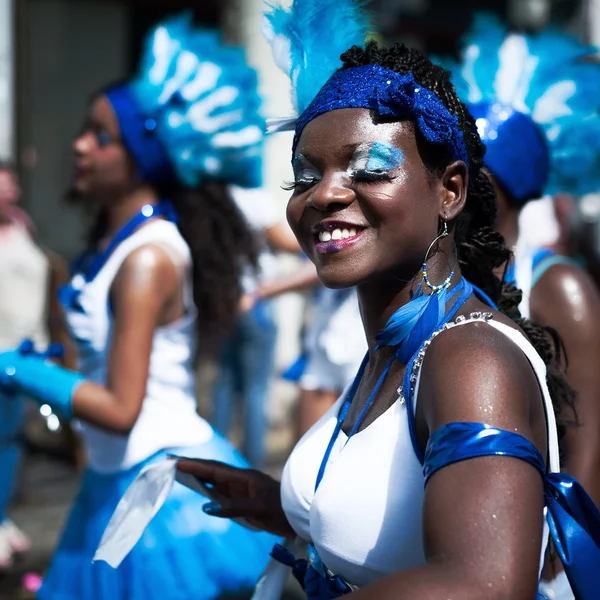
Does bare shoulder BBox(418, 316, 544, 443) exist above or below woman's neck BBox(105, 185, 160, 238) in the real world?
above

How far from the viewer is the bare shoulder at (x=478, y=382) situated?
135 centimetres

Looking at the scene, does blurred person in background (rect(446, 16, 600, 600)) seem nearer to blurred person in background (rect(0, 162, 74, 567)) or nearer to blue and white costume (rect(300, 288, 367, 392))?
blue and white costume (rect(300, 288, 367, 392))

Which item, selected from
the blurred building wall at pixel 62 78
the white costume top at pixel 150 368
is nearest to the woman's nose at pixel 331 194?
the white costume top at pixel 150 368

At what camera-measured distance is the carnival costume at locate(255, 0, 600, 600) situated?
1.50 meters

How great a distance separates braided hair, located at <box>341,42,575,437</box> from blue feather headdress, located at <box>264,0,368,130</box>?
0.66ft

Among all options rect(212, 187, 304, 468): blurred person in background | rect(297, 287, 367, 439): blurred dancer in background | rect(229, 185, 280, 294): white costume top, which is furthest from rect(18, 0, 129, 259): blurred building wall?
rect(297, 287, 367, 439): blurred dancer in background

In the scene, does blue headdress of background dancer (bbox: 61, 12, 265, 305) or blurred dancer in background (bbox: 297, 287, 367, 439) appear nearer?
blue headdress of background dancer (bbox: 61, 12, 265, 305)

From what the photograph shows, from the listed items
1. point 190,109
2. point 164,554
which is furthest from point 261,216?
point 164,554

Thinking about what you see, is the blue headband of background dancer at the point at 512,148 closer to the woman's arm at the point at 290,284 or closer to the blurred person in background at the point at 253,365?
the woman's arm at the point at 290,284

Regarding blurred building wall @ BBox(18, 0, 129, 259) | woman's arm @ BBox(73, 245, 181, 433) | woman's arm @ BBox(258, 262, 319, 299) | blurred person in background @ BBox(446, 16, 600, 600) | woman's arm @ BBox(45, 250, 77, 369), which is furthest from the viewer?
blurred building wall @ BBox(18, 0, 129, 259)

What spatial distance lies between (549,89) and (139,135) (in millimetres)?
1367

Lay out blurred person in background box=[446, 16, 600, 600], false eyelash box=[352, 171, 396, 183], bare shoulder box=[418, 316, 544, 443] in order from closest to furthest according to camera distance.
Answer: bare shoulder box=[418, 316, 544, 443]
false eyelash box=[352, 171, 396, 183]
blurred person in background box=[446, 16, 600, 600]

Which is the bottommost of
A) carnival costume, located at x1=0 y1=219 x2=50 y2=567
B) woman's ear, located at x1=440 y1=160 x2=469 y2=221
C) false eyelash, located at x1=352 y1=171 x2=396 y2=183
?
carnival costume, located at x1=0 y1=219 x2=50 y2=567

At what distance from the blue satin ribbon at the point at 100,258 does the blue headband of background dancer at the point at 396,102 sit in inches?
65.0
